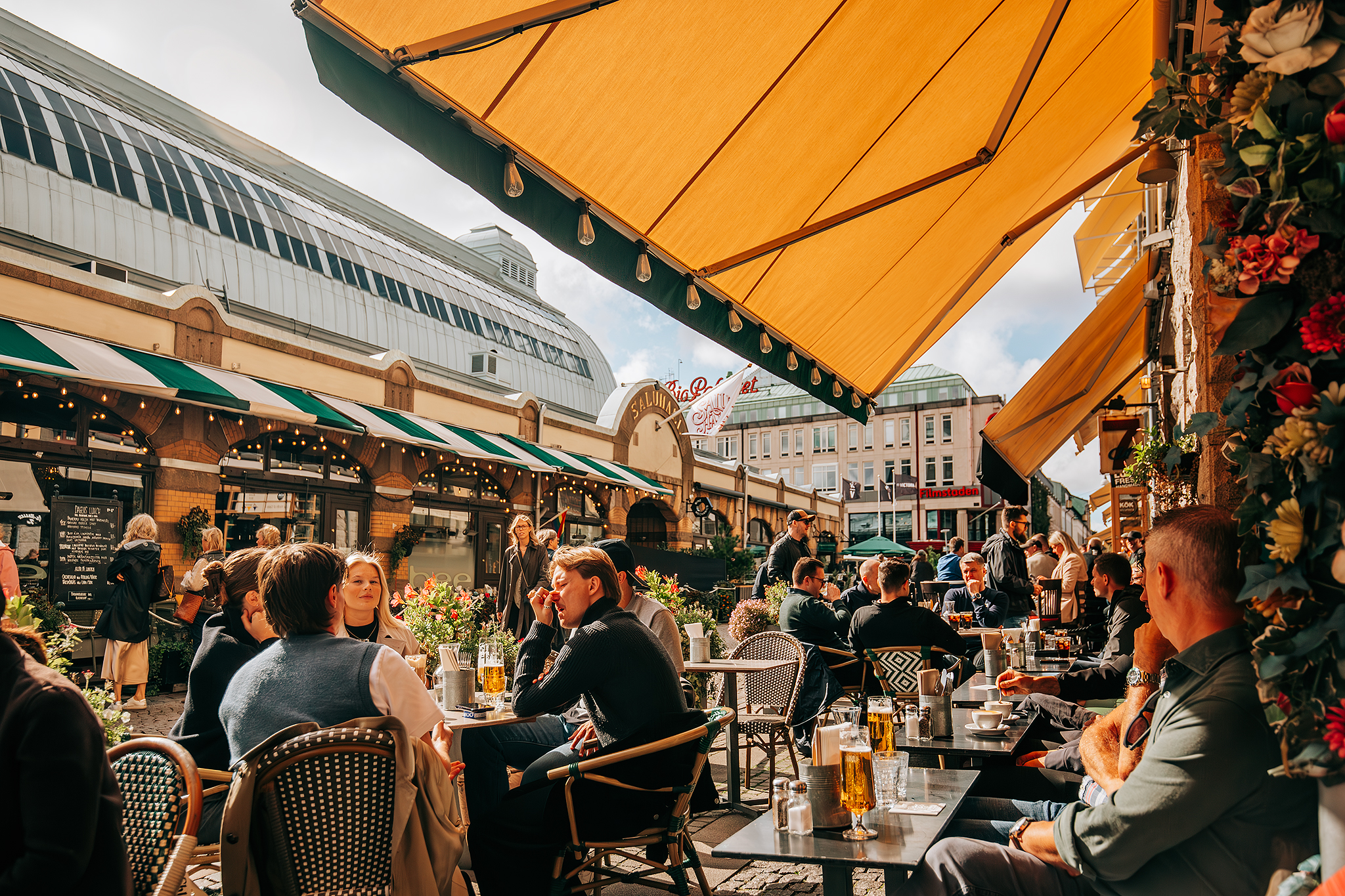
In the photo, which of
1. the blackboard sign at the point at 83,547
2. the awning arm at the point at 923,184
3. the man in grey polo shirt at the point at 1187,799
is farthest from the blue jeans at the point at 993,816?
the blackboard sign at the point at 83,547

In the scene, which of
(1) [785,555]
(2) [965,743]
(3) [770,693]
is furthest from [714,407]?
(2) [965,743]

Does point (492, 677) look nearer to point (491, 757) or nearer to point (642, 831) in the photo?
point (491, 757)

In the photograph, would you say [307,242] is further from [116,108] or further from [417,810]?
[417,810]

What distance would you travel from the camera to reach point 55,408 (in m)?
10.0

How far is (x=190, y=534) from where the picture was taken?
11.1 metres

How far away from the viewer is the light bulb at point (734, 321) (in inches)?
159

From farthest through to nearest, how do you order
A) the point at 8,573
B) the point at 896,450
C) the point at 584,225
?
the point at 896,450
the point at 8,573
the point at 584,225

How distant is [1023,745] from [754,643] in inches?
114

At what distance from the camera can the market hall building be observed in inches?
393

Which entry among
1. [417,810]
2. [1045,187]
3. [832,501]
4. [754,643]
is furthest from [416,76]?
[832,501]

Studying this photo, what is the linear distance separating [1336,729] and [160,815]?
101 inches

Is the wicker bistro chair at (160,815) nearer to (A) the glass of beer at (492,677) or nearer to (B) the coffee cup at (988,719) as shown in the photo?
(A) the glass of beer at (492,677)

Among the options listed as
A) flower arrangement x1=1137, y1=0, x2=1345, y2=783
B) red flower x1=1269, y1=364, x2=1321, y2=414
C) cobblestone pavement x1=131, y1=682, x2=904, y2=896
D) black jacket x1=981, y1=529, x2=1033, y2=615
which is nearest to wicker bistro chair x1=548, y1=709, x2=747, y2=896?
cobblestone pavement x1=131, y1=682, x2=904, y2=896

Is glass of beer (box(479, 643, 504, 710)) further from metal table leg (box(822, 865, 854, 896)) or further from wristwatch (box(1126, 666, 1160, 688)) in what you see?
wristwatch (box(1126, 666, 1160, 688))
